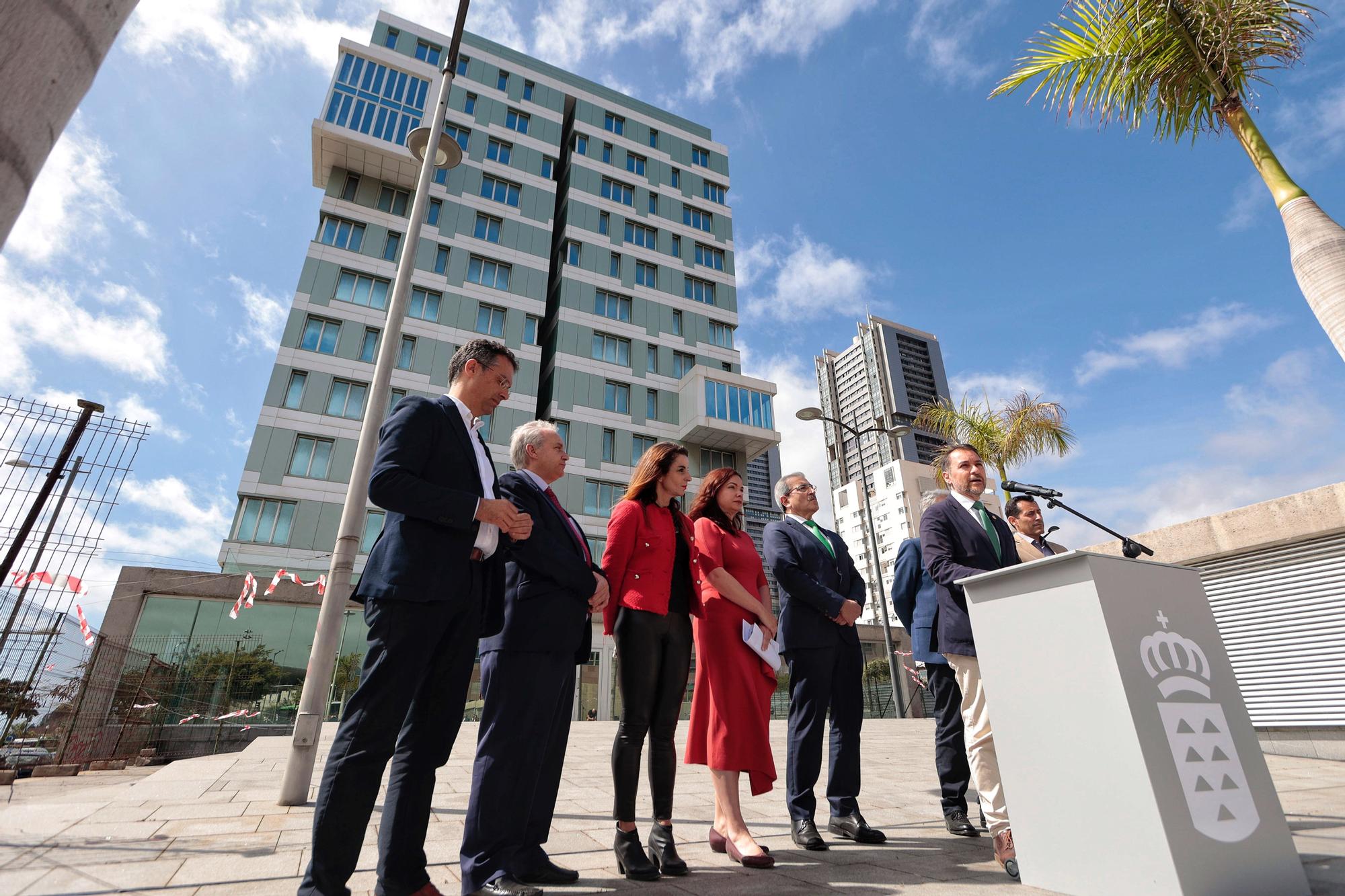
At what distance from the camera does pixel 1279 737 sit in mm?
7398

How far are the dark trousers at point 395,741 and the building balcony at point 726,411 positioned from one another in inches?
1138

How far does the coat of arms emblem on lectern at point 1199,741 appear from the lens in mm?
2094

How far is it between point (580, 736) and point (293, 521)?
1709cm

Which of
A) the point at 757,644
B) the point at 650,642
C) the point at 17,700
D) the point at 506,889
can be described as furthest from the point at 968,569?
the point at 17,700

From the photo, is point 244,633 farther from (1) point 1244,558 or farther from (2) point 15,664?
(1) point 1244,558

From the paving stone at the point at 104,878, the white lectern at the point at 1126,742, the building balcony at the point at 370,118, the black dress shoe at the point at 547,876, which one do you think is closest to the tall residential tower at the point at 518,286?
the building balcony at the point at 370,118

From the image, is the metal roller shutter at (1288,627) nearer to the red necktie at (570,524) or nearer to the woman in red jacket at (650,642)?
the woman in red jacket at (650,642)

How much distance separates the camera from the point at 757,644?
3428mm

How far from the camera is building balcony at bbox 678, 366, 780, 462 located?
31781 millimetres

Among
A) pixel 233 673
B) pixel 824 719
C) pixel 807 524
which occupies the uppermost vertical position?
pixel 233 673

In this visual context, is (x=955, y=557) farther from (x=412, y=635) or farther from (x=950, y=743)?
(x=412, y=635)

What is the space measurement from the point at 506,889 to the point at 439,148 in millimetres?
7593

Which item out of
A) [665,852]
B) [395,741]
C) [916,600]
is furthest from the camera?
[916,600]

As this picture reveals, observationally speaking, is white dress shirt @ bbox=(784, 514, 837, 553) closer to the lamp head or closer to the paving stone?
the paving stone
